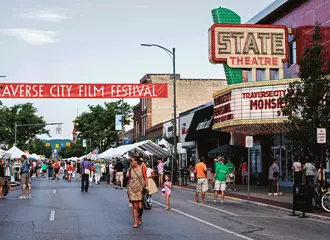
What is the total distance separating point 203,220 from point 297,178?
37.3 ft

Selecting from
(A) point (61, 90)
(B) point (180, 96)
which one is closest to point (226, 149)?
(A) point (61, 90)

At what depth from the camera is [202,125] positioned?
1775 inches

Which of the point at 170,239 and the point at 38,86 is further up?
the point at 38,86

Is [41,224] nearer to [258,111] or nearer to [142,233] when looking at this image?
[142,233]

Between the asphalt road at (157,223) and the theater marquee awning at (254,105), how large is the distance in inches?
289

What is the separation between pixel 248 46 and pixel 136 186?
17804mm

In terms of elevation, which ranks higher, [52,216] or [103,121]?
[103,121]

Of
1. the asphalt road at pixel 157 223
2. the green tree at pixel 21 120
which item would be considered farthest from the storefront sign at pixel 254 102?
the green tree at pixel 21 120

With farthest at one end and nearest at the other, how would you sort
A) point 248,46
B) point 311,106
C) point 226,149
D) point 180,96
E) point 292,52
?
point 180,96 → point 226,149 → point 292,52 → point 248,46 → point 311,106

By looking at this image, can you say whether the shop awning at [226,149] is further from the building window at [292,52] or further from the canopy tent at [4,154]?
the canopy tent at [4,154]

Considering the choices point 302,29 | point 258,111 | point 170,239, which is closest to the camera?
point 170,239

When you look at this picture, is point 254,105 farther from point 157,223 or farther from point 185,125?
point 185,125

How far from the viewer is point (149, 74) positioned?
72688 mm

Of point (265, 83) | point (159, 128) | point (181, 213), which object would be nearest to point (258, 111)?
point (265, 83)
